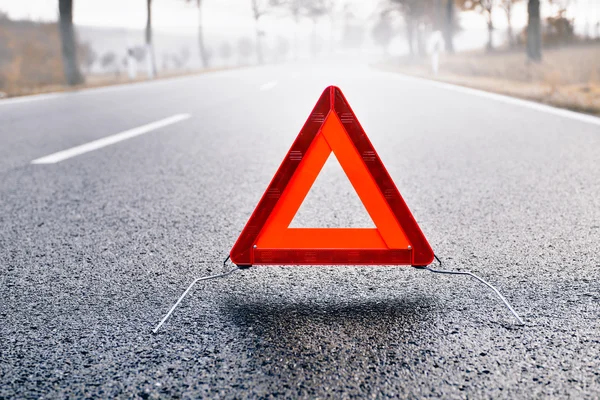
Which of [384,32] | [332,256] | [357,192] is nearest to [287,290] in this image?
[332,256]

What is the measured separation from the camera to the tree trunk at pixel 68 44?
18.5 m

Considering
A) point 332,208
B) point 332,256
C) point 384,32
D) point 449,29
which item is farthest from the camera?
point 384,32

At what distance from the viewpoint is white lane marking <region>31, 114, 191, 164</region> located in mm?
5488

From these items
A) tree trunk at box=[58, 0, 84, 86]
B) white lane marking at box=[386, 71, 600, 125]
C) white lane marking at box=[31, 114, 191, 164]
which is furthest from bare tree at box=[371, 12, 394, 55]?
white lane marking at box=[31, 114, 191, 164]

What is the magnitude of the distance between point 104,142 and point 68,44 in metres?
14.2

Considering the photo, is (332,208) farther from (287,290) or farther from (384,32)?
(384,32)

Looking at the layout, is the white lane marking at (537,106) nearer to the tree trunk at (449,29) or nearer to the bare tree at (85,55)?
the tree trunk at (449,29)

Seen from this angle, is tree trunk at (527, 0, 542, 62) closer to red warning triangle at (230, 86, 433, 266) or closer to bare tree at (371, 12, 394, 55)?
red warning triangle at (230, 86, 433, 266)

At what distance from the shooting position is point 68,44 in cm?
1891

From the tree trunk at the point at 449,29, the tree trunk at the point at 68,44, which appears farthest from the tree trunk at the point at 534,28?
the tree trunk at the point at 449,29

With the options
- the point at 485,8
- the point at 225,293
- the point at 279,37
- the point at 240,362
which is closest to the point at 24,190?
the point at 225,293

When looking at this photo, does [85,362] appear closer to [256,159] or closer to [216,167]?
[216,167]

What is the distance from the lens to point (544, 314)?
2.12 m

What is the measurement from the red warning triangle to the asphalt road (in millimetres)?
156
